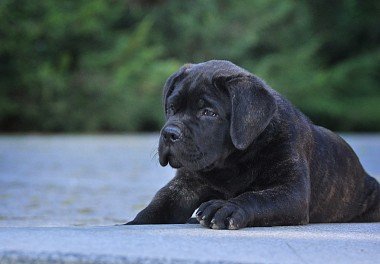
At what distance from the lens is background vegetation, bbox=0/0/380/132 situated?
23969 mm

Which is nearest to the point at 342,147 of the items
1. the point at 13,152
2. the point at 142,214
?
the point at 142,214

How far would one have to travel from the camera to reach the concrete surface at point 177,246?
11.4 ft

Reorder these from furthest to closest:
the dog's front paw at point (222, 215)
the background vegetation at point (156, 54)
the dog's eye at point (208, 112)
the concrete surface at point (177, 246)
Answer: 1. the background vegetation at point (156, 54)
2. the dog's eye at point (208, 112)
3. the dog's front paw at point (222, 215)
4. the concrete surface at point (177, 246)

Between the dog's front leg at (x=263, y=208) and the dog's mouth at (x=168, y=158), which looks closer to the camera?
the dog's front leg at (x=263, y=208)

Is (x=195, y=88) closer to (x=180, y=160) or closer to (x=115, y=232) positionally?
(x=180, y=160)

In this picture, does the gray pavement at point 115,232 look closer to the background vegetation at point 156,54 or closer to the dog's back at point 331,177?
the dog's back at point 331,177

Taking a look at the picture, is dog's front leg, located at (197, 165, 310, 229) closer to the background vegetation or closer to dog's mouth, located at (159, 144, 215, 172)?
dog's mouth, located at (159, 144, 215, 172)

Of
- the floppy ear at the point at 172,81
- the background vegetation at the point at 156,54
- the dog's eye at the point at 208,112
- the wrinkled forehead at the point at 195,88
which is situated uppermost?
the background vegetation at the point at 156,54

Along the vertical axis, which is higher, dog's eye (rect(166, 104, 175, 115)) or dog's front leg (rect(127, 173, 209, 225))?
dog's eye (rect(166, 104, 175, 115))

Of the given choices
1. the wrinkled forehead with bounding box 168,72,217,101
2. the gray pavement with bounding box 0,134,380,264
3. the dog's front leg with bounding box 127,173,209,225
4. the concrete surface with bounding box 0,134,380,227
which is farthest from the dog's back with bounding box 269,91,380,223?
the concrete surface with bounding box 0,134,380,227

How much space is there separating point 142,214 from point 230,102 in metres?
0.86

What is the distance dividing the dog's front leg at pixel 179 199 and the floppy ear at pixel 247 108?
0.53m

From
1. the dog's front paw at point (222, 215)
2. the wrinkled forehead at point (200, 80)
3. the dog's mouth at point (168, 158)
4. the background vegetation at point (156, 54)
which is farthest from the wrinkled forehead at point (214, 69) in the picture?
the background vegetation at point (156, 54)

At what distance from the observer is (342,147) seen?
5.89 m
